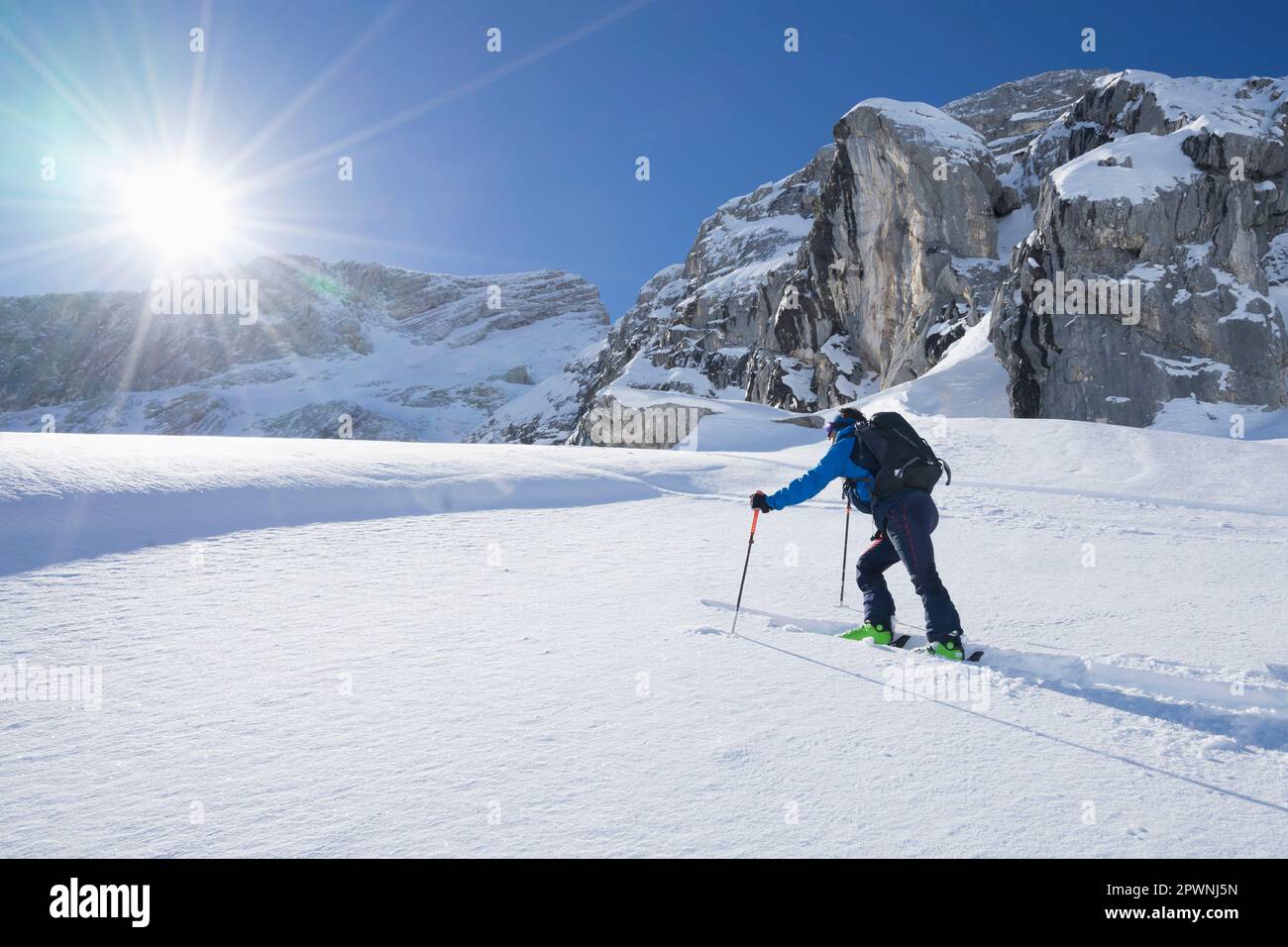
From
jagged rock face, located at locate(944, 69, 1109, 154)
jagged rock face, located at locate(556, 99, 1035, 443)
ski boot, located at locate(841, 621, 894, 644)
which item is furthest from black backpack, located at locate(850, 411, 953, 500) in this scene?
jagged rock face, located at locate(944, 69, 1109, 154)

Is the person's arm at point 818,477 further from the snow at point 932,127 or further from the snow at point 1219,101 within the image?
the snow at point 932,127

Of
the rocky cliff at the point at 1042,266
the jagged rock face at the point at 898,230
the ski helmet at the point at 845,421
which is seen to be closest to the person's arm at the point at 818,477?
the ski helmet at the point at 845,421

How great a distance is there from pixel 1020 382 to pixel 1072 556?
93.9 ft

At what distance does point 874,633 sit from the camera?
4.78 meters

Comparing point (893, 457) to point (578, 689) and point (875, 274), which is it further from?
point (875, 274)

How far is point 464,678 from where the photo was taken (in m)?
3.76

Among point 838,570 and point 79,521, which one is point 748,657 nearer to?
point 838,570

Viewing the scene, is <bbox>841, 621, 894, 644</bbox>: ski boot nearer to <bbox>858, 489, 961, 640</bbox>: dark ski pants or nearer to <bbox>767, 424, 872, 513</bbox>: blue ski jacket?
<bbox>858, 489, 961, 640</bbox>: dark ski pants

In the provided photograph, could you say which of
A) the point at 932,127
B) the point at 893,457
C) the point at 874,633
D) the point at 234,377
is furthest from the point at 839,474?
the point at 234,377

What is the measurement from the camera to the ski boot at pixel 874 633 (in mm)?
4746

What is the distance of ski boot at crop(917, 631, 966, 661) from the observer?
4.29 metres

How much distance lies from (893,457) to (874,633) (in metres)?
→ 1.25

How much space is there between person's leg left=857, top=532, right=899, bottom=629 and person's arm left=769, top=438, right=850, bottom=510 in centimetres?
58
